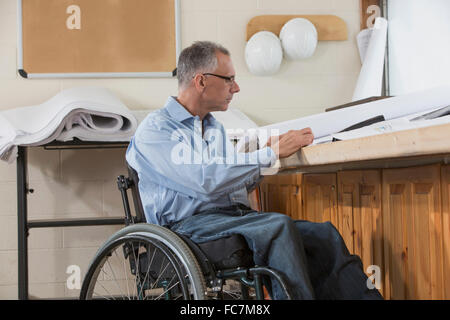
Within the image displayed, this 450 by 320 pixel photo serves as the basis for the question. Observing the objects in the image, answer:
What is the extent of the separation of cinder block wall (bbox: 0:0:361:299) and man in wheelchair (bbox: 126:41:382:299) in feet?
3.63

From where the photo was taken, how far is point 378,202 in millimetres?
1446

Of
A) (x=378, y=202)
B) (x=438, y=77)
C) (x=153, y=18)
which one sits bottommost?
(x=378, y=202)

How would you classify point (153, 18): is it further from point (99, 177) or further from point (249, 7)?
point (99, 177)

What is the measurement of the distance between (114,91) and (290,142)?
1.62 m

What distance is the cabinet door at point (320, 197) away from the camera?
173 cm

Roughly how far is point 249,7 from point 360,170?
62.0 inches

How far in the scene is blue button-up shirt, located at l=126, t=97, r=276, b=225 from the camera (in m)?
1.35

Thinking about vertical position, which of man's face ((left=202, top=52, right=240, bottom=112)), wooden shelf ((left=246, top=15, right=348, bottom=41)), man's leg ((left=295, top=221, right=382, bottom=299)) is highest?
wooden shelf ((left=246, top=15, right=348, bottom=41))

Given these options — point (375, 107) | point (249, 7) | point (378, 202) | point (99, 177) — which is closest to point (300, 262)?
point (378, 202)

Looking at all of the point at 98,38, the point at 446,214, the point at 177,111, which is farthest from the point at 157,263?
the point at 98,38

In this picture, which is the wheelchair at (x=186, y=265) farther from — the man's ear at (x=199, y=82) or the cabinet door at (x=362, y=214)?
the man's ear at (x=199, y=82)

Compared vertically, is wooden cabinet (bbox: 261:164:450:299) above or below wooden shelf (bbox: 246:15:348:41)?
below

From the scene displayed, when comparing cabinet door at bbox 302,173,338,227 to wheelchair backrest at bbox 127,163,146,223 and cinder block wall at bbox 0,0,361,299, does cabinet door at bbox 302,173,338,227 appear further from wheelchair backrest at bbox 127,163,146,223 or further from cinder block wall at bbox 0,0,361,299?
cinder block wall at bbox 0,0,361,299

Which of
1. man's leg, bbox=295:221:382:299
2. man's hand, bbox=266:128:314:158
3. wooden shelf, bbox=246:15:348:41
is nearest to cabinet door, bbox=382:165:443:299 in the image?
man's leg, bbox=295:221:382:299
